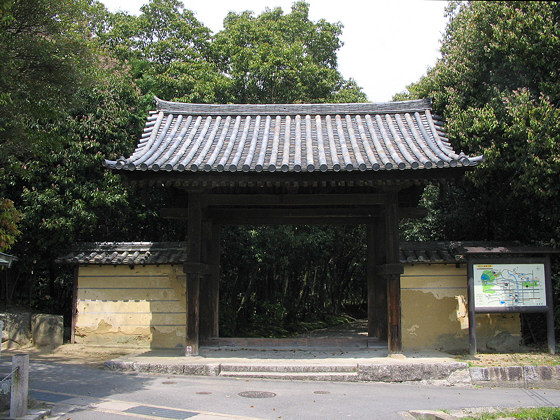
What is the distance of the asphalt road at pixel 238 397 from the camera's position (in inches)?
245

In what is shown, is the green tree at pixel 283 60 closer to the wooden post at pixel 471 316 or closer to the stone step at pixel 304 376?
the wooden post at pixel 471 316

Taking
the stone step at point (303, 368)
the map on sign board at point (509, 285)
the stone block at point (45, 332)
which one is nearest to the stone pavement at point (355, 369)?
the stone step at point (303, 368)

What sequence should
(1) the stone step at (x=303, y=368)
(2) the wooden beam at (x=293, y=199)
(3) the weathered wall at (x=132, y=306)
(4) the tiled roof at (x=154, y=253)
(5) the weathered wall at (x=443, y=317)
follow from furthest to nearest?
(3) the weathered wall at (x=132, y=306), (4) the tiled roof at (x=154, y=253), (5) the weathered wall at (x=443, y=317), (2) the wooden beam at (x=293, y=199), (1) the stone step at (x=303, y=368)

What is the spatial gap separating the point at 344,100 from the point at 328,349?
42.6ft

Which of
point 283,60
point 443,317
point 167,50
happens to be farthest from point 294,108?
point 167,50

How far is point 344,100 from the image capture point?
68.2ft

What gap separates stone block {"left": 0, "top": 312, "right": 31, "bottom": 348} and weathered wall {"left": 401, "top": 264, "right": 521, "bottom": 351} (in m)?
8.67

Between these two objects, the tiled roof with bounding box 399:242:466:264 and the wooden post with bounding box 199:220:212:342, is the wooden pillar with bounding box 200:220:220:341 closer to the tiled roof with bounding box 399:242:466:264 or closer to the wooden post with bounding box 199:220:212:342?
the wooden post with bounding box 199:220:212:342

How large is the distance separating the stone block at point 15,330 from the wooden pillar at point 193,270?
4.48m

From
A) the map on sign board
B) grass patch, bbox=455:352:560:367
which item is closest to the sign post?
the map on sign board

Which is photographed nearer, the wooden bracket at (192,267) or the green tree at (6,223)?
the green tree at (6,223)

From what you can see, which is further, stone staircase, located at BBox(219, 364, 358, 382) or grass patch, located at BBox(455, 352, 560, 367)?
grass patch, located at BBox(455, 352, 560, 367)

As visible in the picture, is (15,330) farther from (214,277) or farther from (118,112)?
(118,112)

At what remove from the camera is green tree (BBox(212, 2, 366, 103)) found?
64.5 feet
